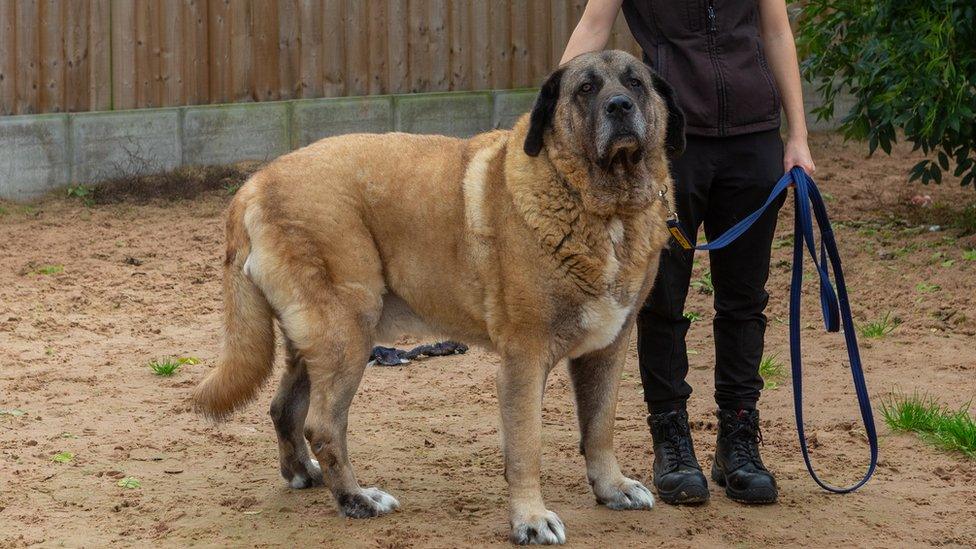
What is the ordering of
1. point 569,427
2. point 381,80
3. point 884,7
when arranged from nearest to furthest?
point 569,427 → point 884,7 → point 381,80

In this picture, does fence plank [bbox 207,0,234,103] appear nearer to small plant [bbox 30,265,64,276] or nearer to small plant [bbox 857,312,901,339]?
small plant [bbox 30,265,64,276]

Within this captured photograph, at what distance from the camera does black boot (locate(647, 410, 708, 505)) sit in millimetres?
4473

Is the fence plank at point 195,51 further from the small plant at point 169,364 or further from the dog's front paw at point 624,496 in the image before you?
the dog's front paw at point 624,496

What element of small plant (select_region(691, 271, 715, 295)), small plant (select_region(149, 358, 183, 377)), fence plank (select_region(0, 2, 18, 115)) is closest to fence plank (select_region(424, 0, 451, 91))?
fence plank (select_region(0, 2, 18, 115))

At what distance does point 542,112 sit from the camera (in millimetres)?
4141

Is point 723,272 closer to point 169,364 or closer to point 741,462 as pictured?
point 741,462

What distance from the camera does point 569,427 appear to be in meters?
5.56

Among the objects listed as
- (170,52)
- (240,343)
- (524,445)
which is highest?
(170,52)

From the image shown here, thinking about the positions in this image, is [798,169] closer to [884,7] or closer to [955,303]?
[955,303]

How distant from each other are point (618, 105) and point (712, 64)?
0.57 meters

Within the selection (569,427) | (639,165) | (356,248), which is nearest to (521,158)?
(639,165)

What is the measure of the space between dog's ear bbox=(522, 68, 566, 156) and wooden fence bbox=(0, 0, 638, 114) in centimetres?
642

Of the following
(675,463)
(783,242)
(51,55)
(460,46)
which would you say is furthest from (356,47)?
(675,463)

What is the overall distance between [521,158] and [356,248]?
0.68m
